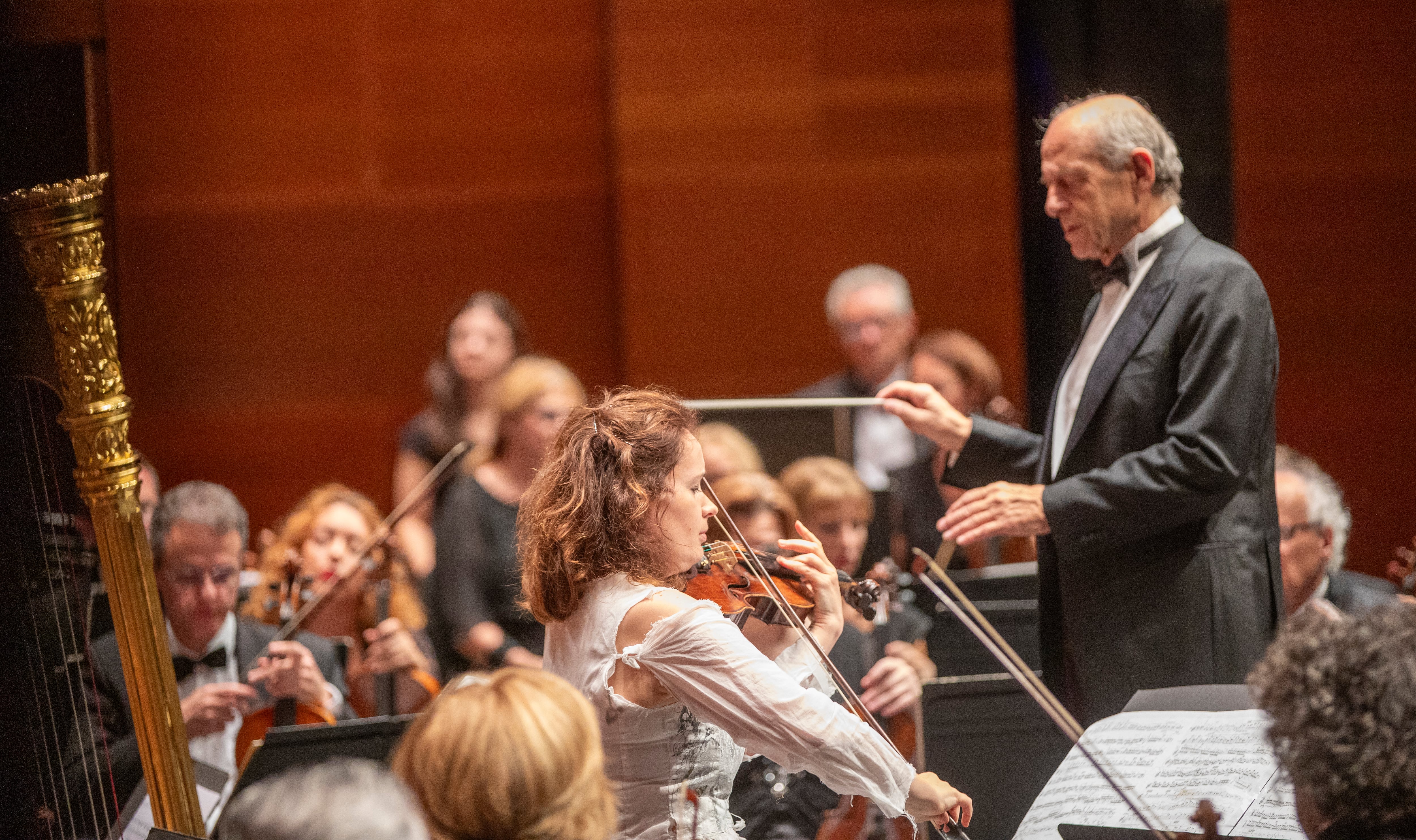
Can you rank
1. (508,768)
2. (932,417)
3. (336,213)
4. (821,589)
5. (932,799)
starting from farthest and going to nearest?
(336,213) < (932,417) < (821,589) < (932,799) < (508,768)

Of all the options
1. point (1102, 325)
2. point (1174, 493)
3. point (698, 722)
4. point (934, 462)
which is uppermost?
point (1102, 325)

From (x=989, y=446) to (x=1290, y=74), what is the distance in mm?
3312

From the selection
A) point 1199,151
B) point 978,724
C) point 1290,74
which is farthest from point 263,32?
point 978,724

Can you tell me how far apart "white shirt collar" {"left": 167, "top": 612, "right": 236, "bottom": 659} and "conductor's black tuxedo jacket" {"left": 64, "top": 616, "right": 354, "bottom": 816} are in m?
0.01

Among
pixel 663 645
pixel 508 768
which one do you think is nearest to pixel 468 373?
pixel 663 645

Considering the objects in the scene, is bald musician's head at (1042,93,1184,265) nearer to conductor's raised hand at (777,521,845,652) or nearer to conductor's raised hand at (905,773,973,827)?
conductor's raised hand at (777,521,845,652)

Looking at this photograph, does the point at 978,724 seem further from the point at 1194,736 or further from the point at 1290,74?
the point at 1290,74

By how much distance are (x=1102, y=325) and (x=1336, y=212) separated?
10.3ft

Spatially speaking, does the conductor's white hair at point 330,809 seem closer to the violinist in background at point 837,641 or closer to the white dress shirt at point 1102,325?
the violinist in background at point 837,641

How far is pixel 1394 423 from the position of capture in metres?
5.41

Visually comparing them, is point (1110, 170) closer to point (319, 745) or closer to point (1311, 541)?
point (1311, 541)

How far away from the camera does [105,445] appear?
2047 millimetres

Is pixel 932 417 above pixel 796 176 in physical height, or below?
below

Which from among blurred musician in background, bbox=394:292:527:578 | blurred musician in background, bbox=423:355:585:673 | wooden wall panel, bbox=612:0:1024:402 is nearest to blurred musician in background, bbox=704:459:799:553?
blurred musician in background, bbox=423:355:585:673
